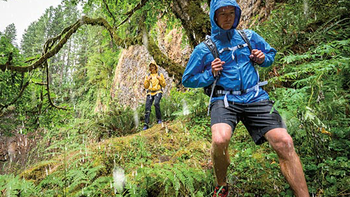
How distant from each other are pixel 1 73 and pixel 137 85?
11.1 metres

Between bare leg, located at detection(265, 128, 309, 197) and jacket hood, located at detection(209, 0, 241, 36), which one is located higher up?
jacket hood, located at detection(209, 0, 241, 36)

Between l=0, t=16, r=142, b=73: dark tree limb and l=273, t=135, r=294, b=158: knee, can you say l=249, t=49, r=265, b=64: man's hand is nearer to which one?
l=273, t=135, r=294, b=158: knee

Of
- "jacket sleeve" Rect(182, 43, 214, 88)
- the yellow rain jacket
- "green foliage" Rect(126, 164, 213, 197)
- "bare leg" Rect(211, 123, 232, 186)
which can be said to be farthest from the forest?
the yellow rain jacket

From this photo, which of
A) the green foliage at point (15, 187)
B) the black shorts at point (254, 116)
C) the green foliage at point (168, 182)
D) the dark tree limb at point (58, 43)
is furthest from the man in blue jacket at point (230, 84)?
the dark tree limb at point (58, 43)

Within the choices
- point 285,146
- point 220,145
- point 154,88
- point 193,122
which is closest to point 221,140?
point 220,145

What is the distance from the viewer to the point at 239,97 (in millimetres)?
2342

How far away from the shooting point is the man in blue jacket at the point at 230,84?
220 cm

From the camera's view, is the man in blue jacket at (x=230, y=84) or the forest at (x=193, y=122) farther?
the forest at (x=193, y=122)

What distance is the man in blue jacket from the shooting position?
7.22ft

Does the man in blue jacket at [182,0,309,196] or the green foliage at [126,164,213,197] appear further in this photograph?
the green foliage at [126,164,213,197]

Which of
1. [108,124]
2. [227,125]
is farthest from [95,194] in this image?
[108,124]

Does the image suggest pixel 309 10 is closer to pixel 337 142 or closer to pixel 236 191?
pixel 337 142

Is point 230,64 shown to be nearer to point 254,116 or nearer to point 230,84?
point 230,84

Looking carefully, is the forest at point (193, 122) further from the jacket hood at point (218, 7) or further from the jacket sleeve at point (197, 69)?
the jacket hood at point (218, 7)
